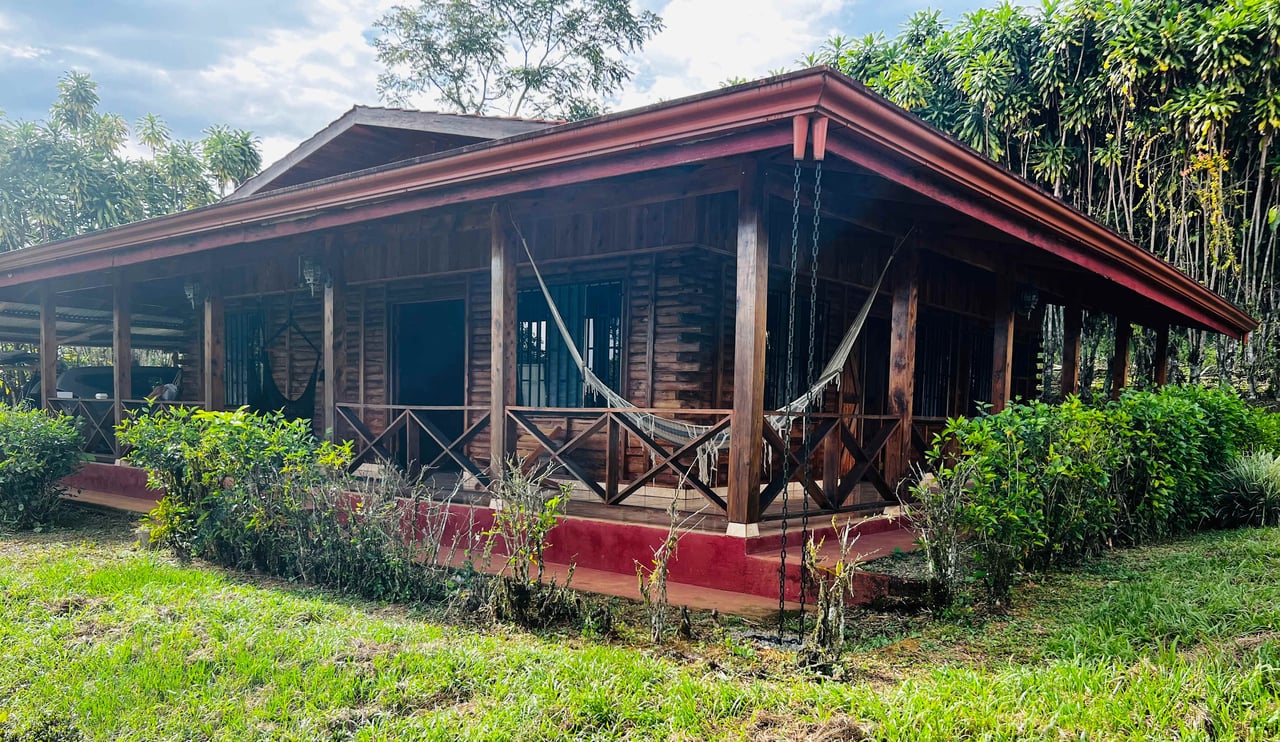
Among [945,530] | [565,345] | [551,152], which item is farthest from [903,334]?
[565,345]

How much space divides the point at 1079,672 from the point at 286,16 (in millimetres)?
25221

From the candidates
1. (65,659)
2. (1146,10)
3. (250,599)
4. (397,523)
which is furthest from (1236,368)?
(65,659)

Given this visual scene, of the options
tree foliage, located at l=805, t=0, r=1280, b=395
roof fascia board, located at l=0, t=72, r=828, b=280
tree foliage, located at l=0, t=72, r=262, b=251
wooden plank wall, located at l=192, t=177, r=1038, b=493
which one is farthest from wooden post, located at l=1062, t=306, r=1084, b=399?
tree foliage, located at l=0, t=72, r=262, b=251

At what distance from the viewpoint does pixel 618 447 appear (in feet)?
20.8

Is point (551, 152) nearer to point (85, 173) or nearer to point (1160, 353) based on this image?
point (1160, 353)

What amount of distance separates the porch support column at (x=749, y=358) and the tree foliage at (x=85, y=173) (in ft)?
73.2

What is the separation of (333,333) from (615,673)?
507 centimetres

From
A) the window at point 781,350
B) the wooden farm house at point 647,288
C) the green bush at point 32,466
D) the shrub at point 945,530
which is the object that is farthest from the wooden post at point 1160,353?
the green bush at point 32,466

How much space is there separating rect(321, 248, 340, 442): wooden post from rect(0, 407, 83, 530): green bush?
8.06ft

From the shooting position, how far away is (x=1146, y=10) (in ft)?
39.9

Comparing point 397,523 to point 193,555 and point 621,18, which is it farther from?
point 621,18

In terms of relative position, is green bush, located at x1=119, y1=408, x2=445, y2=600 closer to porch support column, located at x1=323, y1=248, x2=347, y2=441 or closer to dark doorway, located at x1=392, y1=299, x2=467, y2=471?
porch support column, located at x1=323, y1=248, x2=347, y2=441

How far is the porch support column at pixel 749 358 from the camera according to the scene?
4477 millimetres

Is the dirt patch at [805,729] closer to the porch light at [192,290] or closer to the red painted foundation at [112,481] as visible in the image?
the red painted foundation at [112,481]
